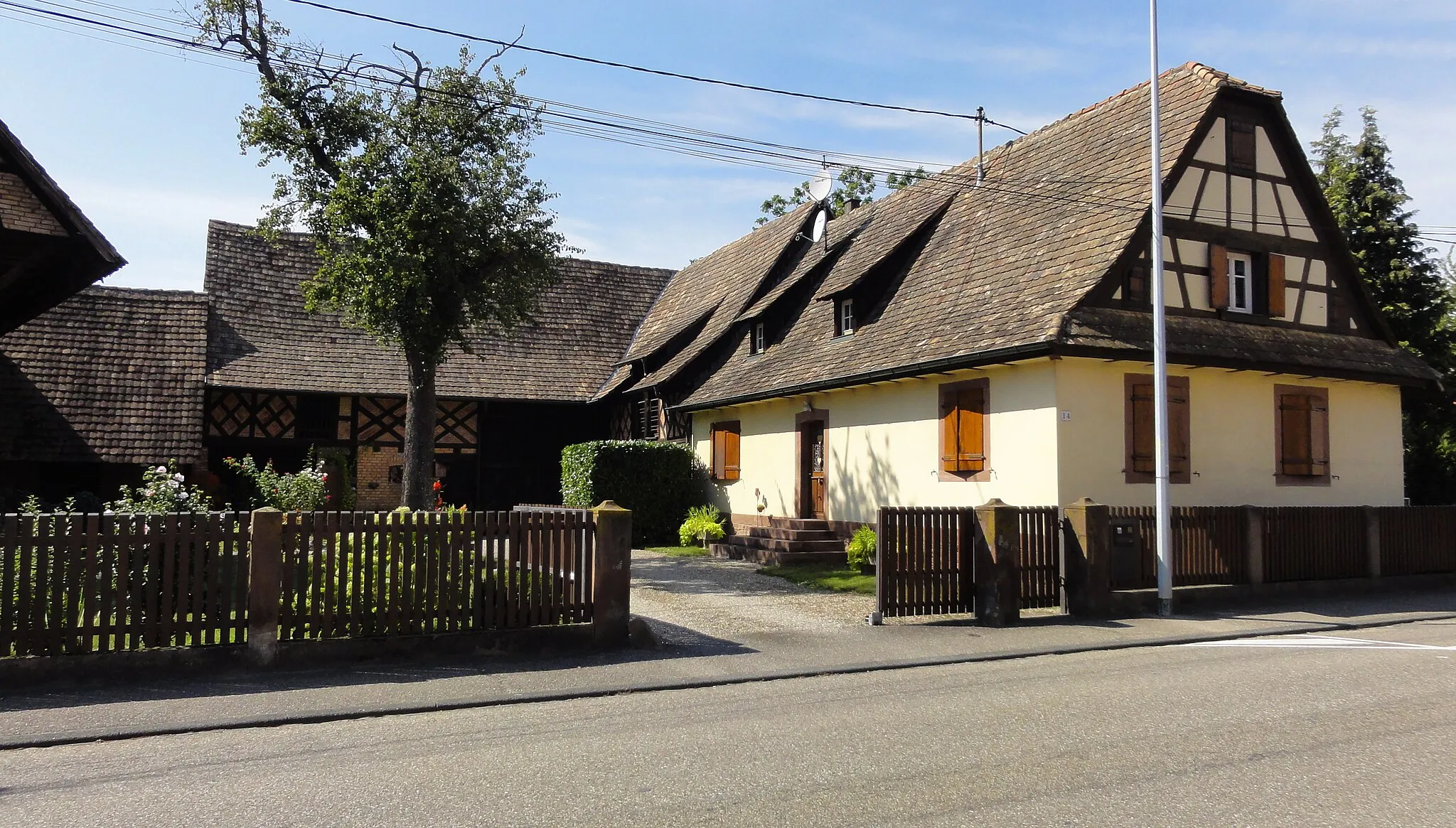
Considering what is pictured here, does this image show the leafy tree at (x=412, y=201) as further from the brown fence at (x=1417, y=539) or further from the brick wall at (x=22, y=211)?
the brown fence at (x=1417, y=539)

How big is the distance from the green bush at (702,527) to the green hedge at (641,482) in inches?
22.3

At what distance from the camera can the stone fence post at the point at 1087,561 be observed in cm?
1280

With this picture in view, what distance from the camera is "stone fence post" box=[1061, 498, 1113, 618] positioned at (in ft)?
42.0

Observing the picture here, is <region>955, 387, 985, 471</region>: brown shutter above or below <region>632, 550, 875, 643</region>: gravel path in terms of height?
above

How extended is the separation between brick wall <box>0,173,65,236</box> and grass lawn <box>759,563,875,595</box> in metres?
11.3

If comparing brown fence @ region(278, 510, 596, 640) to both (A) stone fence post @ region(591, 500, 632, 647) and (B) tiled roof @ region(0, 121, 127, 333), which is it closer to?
(A) stone fence post @ region(591, 500, 632, 647)

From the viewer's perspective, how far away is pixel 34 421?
21.4 metres

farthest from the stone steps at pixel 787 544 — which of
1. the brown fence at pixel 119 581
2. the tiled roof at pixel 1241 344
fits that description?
the brown fence at pixel 119 581

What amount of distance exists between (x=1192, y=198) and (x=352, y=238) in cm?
1410

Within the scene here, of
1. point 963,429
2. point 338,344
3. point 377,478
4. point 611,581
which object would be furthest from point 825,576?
point 338,344

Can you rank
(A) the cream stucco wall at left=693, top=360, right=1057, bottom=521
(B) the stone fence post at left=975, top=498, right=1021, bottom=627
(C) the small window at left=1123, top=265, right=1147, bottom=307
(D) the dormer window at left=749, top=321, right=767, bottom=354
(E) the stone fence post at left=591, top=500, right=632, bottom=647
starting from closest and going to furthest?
(E) the stone fence post at left=591, top=500, right=632, bottom=647, (B) the stone fence post at left=975, top=498, right=1021, bottom=627, (A) the cream stucco wall at left=693, top=360, right=1057, bottom=521, (C) the small window at left=1123, top=265, right=1147, bottom=307, (D) the dormer window at left=749, top=321, right=767, bottom=354

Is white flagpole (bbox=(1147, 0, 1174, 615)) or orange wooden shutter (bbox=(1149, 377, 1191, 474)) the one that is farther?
orange wooden shutter (bbox=(1149, 377, 1191, 474))

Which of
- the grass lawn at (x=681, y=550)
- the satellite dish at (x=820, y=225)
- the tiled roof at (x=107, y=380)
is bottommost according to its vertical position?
the grass lawn at (x=681, y=550)

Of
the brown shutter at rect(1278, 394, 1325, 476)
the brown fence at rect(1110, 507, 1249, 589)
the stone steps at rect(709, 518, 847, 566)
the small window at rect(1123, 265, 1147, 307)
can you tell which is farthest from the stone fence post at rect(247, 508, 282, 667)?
the brown shutter at rect(1278, 394, 1325, 476)
